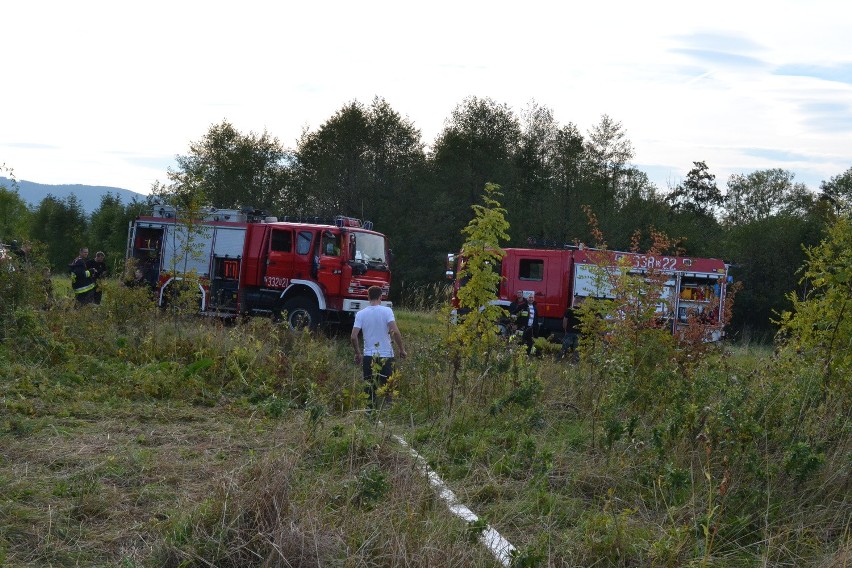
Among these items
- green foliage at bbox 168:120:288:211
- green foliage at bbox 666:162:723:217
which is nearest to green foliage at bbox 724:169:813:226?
green foliage at bbox 666:162:723:217

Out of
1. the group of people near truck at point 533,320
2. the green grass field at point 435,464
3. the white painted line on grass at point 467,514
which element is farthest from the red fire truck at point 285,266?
the white painted line on grass at point 467,514

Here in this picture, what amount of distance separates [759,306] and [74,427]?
111 feet

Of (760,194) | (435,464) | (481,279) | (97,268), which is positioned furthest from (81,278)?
(760,194)

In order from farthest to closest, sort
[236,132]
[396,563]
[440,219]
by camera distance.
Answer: [236,132] → [440,219] → [396,563]

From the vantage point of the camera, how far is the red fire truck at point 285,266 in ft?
61.5

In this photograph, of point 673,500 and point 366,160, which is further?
point 366,160

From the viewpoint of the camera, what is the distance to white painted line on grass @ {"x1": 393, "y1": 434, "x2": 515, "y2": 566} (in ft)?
15.0

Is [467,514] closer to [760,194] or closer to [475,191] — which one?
[475,191]

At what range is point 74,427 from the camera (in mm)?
7422

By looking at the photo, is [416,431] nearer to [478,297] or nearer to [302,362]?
[478,297]

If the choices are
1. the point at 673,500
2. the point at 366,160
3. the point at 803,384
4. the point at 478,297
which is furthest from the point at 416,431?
the point at 366,160

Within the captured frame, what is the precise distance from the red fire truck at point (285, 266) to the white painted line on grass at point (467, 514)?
11934 mm

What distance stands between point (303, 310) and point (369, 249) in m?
1.95

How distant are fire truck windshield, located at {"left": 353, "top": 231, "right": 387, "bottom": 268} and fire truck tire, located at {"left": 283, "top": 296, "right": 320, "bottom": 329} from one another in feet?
4.51
